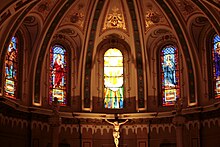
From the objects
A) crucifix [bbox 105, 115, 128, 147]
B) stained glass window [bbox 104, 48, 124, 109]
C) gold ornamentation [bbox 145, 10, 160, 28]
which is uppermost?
gold ornamentation [bbox 145, 10, 160, 28]

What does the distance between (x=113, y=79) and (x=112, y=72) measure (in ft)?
1.47

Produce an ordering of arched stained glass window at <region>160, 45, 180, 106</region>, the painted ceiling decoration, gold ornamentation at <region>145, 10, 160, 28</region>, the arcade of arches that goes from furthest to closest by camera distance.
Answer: arched stained glass window at <region>160, 45, 180, 106</region> → gold ornamentation at <region>145, 10, 160, 28</region> → the painted ceiling decoration → the arcade of arches

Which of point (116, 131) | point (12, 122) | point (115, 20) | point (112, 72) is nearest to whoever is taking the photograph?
point (12, 122)

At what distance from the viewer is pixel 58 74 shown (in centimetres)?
3177

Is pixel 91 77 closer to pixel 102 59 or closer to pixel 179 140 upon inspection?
pixel 102 59

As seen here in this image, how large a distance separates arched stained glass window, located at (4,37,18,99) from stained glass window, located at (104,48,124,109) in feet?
18.7

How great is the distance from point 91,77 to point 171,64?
16.0ft

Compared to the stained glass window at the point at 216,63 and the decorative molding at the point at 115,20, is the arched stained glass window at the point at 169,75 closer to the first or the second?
the stained glass window at the point at 216,63

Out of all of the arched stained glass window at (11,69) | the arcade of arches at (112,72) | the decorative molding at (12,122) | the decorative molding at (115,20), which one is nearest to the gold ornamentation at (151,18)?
the arcade of arches at (112,72)

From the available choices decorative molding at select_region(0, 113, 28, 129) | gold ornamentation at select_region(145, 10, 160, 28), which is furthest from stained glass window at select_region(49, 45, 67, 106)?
gold ornamentation at select_region(145, 10, 160, 28)

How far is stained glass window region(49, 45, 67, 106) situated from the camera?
31.3 meters

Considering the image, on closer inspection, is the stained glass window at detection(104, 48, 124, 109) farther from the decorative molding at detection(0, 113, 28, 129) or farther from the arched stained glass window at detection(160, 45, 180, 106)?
the decorative molding at detection(0, 113, 28, 129)

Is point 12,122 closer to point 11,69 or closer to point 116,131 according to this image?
point 11,69

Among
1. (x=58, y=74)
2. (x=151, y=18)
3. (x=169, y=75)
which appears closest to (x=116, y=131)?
(x=169, y=75)
